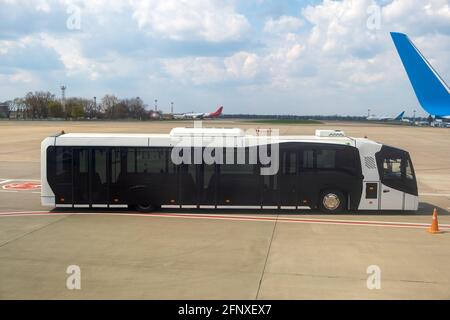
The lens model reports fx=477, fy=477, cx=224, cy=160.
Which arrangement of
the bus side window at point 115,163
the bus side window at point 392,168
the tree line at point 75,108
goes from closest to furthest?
1. the bus side window at point 115,163
2. the bus side window at point 392,168
3. the tree line at point 75,108

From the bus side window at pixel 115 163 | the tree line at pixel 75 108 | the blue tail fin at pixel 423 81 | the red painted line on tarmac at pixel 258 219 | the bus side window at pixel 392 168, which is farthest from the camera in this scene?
the tree line at pixel 75 108

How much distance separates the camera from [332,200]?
14859 mm

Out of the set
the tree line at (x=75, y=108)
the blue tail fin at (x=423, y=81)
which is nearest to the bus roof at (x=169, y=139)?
the blue tail fin at (x=423, y=81)

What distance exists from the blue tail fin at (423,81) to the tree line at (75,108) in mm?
151630

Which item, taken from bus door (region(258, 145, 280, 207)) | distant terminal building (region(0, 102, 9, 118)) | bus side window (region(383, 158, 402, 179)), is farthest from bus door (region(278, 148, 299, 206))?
distant terminal building (region(0, 102, 9, 118))

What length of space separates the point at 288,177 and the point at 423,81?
6.13 m

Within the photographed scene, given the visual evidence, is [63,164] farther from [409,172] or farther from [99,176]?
[409,172]

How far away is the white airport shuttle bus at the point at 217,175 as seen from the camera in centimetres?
1477

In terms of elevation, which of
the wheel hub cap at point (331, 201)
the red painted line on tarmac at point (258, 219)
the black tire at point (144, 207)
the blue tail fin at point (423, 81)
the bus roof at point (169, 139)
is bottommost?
the red painted line on tarmac at point (258, 219)

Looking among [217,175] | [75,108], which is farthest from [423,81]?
[75,108]

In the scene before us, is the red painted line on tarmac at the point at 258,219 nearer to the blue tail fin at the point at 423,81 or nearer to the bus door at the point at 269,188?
the bus door at the point at 269,188

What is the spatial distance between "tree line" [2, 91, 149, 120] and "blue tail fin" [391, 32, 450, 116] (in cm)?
15163

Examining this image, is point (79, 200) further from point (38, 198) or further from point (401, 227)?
point (401, 227)
